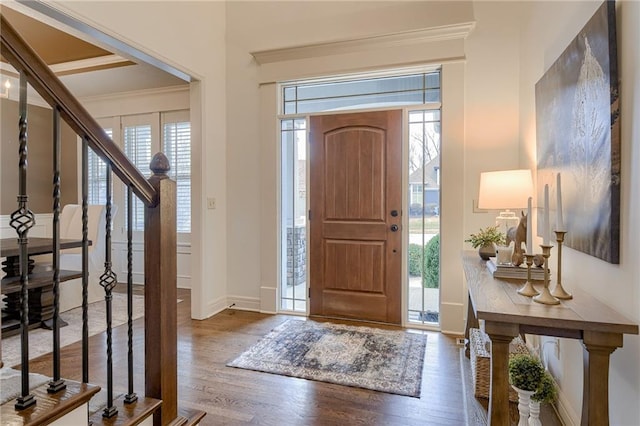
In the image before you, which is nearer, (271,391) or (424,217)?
(271,391)

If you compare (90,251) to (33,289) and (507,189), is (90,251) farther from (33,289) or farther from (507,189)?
(507,189)

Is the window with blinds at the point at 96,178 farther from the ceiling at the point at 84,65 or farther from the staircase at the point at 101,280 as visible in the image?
the staircase at the point at 101,280

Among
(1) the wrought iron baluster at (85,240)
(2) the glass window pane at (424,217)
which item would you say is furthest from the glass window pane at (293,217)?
(1) the wrought iron baluster at (85,240)

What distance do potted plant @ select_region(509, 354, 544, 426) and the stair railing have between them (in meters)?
1.59

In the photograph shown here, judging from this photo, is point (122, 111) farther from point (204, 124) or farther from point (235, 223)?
point (235, 223)

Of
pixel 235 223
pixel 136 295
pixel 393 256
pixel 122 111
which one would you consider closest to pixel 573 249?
pixel 393 256

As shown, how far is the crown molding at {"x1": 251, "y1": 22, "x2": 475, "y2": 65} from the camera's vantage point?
3.08 m

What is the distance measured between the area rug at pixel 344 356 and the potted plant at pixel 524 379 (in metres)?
0.64

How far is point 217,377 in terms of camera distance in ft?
7.77

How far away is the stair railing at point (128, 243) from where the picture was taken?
43.4 inches

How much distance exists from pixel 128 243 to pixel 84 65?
3.79 m

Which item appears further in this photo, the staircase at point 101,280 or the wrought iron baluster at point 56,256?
the wrought iron baluster at point 56,256

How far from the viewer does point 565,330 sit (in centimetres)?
131

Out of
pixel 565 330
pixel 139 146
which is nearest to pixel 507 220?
pixel 565 330
